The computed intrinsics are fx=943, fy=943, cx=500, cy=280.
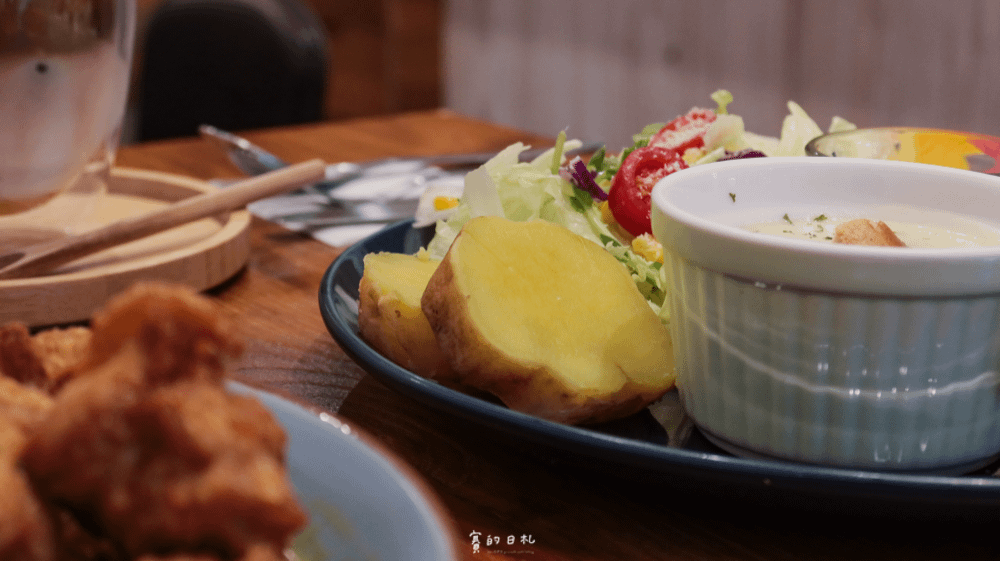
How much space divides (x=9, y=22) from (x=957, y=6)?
251 cm

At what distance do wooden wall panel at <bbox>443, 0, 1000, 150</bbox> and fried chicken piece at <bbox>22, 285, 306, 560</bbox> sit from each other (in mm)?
2752

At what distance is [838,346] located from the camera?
65 centimetres

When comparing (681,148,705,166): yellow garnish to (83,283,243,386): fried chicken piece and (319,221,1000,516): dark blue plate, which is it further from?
(83,283,243,386): fried chicken piece

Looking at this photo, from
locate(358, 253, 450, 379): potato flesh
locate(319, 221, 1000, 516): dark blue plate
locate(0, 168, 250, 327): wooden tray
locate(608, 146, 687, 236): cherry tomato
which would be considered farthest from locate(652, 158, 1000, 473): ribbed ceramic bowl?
locate(0, 168, 250, 327): wooden tray

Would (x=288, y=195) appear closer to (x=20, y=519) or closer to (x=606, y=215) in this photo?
(x=606, y=215)

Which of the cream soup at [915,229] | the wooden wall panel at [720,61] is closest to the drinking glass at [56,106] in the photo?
the cream soup at [915,229]

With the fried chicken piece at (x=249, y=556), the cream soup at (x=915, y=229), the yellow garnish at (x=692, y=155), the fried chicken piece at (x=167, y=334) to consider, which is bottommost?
the yellow garnish at (x=692, y=155)

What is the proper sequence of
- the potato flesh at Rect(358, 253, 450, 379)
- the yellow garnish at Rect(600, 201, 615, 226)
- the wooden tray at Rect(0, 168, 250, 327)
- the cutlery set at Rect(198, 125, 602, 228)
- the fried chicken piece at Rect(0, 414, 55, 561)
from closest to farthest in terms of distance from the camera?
the fried chicken piece at Rect(0, 414, 55, 561), the potato flesh at Rect(358, 253, 450, 379), the wooden tray at Rect(0, 168, 250, 327), the yellow garnish at Rect(600, 201, 615, 226), the cutlery set at Rect(198, 125, 602, 228)

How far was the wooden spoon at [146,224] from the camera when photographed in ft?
3.45

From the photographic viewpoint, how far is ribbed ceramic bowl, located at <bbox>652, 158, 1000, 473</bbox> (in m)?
0.62

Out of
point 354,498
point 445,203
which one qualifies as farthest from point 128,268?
point 354,498

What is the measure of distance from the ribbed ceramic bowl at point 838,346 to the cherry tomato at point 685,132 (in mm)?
450

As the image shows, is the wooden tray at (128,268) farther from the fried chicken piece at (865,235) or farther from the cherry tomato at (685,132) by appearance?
the fried chicken piece at (865,235)

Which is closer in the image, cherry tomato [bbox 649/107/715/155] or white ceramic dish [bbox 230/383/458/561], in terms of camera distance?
white ceramic dish [bbox 230/383/458/561]
